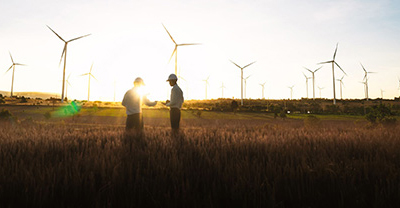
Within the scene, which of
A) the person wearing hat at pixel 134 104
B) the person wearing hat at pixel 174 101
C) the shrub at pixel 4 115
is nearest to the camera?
the person wearing hat at pixel 134 104

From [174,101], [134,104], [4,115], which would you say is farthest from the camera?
[4,115]

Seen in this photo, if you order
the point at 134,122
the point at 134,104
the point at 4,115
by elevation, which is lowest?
the point at 134,122

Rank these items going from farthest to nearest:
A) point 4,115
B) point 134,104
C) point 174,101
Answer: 1. point 4,115
2. point 174,101
3. point 134,104

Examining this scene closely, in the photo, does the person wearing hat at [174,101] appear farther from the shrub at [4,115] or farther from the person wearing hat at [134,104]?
the shrub at [4,115]

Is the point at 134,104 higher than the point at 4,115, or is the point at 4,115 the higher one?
the point at 134,104

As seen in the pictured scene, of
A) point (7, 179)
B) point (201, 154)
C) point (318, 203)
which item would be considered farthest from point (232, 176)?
point (7, 179)

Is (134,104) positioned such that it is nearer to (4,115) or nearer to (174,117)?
(174,117)

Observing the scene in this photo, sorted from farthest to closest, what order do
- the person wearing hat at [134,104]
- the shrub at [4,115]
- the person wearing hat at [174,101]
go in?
the shrub at [4,115], the person wearing hat at [174,101], the person wearing hat at [134,104]

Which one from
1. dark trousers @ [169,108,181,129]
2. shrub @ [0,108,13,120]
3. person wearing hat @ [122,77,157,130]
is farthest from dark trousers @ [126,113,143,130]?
shrub @ [0,108,13,120]

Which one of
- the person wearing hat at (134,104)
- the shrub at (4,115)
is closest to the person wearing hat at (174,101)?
the person wearing hat at (134,104)

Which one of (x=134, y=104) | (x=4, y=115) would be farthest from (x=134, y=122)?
(x=4, y=115)

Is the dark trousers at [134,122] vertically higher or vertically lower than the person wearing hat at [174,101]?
lower

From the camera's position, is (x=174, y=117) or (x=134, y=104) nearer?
(x=134, y=104)

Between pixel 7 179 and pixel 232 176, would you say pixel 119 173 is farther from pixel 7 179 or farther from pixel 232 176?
pixel 232 176
